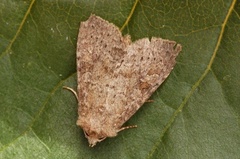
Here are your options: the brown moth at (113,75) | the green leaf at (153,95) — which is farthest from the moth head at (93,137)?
the green leaf at (153,95)

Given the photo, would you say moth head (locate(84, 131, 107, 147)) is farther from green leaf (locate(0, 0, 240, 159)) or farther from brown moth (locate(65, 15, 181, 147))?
green leaf (locate(0, 0, 240, 159))

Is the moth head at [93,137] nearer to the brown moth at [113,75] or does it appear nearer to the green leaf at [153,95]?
the brown moth at [113,75]

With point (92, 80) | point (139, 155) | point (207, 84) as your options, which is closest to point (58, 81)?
point (92, 80)

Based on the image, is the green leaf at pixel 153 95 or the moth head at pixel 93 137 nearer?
the green leaf at pixel 153 95

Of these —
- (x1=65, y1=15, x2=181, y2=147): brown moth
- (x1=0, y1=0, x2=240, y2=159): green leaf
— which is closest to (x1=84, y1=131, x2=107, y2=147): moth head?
(x1=65, y1=15, x2=181, y2=147): brown moth

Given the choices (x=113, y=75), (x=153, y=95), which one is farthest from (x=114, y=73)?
(x=153, y=95)

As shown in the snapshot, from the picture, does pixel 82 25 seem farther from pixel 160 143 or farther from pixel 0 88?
pixel 160 143
